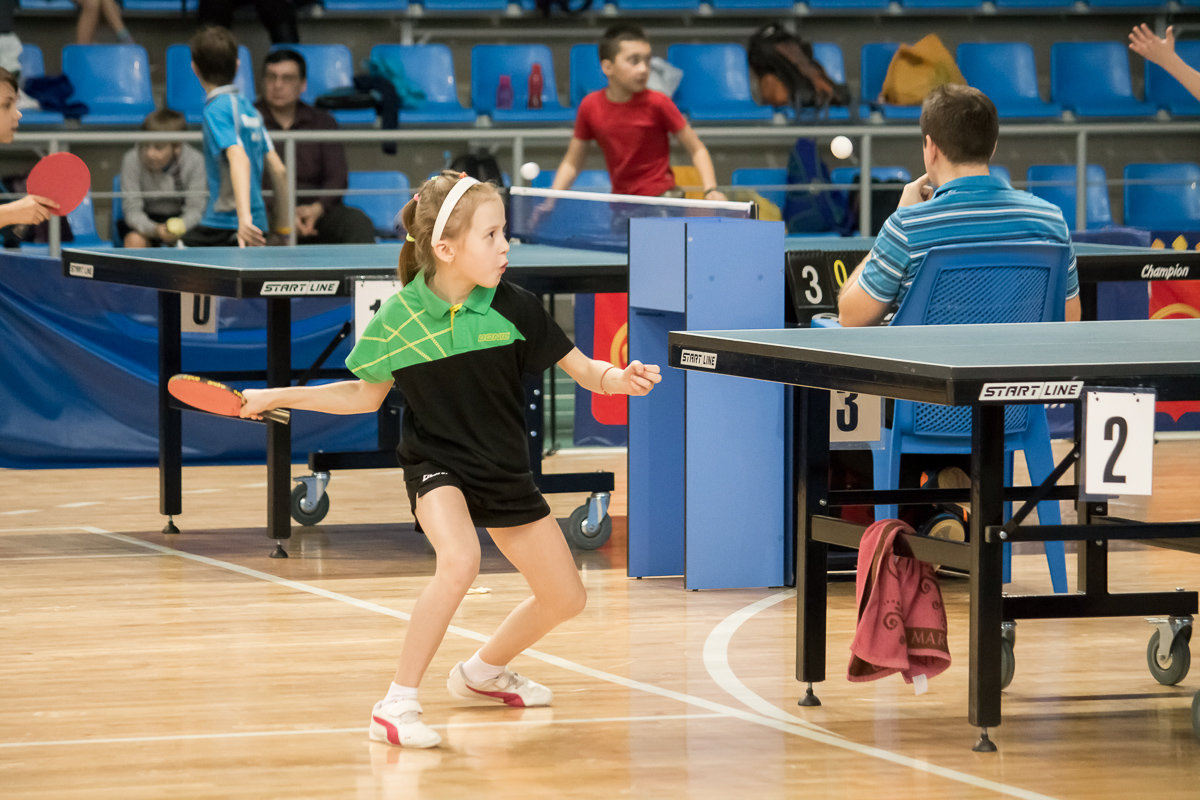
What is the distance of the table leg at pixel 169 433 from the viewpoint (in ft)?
22.2

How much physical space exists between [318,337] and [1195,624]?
15.5 ft

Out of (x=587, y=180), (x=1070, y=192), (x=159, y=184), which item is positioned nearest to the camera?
(x=159, y=184)

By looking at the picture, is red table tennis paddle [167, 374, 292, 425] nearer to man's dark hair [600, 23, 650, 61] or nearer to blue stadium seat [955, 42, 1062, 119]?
man's dark hair [600, 23, 650, 61]

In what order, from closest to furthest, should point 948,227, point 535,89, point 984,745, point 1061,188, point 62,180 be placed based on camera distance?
1. point 984,745
2. point 948,227
3. point 62,180
4. point 535,89
5. point 1061,188

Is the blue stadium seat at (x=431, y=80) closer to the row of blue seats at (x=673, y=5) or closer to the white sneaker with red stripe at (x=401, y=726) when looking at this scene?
the row of blue seats at (x=673, y=5)

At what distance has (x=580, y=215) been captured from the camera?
751 cm

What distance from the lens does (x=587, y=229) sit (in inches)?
294

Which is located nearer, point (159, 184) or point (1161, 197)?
point (159, 184)

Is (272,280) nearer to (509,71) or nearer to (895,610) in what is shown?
(895,610)

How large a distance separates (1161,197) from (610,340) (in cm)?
527

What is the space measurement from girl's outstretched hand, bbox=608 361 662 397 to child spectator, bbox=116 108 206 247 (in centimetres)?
614

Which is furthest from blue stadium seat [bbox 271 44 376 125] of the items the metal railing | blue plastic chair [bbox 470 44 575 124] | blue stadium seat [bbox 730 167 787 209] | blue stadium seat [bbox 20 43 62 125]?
blue stadium seat [bbox 730 167 787 209]

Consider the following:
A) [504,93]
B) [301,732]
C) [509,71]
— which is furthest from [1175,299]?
[301,732]

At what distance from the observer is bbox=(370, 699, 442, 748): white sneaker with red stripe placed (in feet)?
12.5
